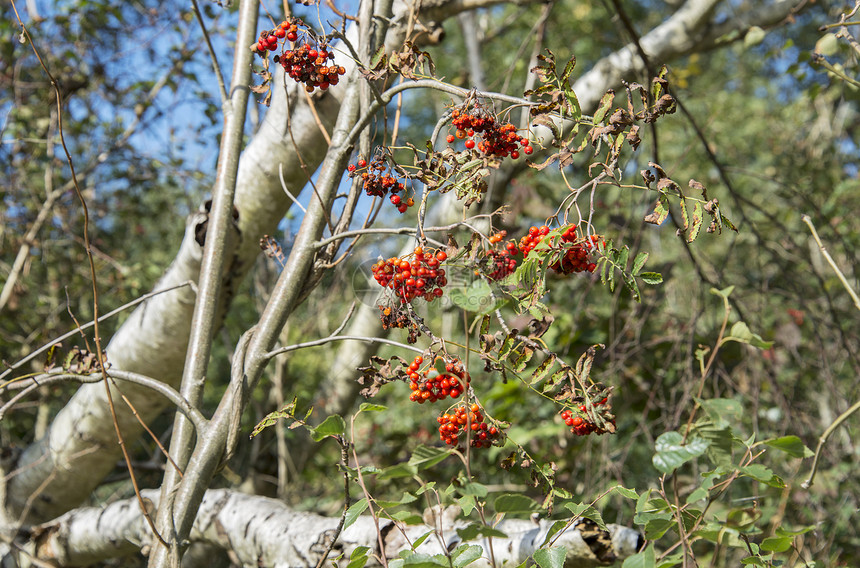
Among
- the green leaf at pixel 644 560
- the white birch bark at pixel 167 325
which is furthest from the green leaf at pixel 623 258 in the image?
the white birch bark at pixel 167 325

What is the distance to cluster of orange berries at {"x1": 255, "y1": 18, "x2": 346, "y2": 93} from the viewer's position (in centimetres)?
93

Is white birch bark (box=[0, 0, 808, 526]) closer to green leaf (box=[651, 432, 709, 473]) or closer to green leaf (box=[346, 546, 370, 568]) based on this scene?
green leaf (box=[346, 546, 370, 568])

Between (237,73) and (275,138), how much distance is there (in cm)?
22

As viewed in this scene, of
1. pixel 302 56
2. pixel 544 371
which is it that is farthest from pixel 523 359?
pixel 302 56

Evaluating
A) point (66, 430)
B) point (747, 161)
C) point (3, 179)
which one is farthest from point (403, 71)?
point (747, 161)

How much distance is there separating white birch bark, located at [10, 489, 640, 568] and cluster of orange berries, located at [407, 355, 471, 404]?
193mm

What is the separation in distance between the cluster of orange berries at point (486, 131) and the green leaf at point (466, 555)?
0.56m

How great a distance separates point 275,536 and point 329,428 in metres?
0.75

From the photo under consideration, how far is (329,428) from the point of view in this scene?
31.1 inches

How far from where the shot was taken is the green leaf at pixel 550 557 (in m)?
0.81

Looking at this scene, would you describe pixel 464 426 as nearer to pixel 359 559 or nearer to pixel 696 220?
pixel 359 559

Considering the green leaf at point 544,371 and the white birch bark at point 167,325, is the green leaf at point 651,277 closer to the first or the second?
the green leaf at point 544,371

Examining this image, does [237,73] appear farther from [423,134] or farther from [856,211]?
[423,134]

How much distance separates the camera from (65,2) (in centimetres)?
293
